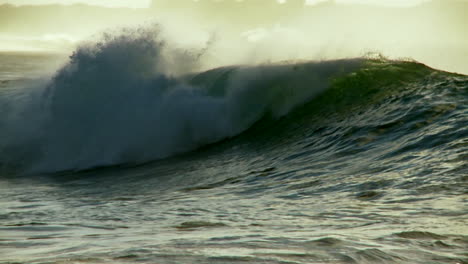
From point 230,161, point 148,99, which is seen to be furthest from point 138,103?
point 230,161

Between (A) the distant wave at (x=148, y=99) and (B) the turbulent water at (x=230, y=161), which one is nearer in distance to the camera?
(B) the turbulent water at (x=230, y=161)

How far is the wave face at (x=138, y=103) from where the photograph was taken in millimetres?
13617

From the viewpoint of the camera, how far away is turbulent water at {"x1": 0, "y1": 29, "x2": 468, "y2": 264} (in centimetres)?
511

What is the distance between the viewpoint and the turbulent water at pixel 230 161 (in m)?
5.11

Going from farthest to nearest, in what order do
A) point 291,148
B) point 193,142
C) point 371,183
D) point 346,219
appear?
Result: point 193,142 < point 291,148 < point 371,183 < point 346,219

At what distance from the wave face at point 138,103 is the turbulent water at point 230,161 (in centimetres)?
4

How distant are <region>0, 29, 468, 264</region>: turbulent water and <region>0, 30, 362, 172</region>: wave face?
39 mm

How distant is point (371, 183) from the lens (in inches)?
301

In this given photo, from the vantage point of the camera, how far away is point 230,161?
37.6 ft

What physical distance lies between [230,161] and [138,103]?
13.5 feet

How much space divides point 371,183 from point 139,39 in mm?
9309

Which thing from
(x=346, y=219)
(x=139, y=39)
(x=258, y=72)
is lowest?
(x=346, y=219)

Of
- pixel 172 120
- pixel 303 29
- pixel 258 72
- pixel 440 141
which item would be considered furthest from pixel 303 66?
pixel 440 141

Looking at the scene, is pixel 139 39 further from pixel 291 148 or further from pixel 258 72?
pixel 291 148
